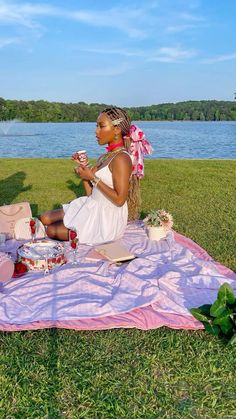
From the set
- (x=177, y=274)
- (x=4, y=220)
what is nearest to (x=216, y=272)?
(x=177, y=274)

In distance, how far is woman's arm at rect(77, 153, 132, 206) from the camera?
4930mm

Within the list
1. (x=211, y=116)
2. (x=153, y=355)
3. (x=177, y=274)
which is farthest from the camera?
(x=211, y=116)

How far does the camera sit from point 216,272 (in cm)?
454

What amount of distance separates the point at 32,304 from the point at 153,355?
112cm

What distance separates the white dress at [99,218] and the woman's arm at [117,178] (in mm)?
136

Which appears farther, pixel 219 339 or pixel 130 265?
pixel 130 265

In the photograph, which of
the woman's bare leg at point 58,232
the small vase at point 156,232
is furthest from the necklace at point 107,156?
the small vase at point 156,232

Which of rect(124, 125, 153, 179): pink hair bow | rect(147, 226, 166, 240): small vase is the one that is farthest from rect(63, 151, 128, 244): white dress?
rect(124, 125, 153, 179): pink hair bow

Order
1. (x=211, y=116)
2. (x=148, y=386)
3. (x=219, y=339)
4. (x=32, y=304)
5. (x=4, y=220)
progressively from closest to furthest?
Result: (x=148, y=386)
(x=219, y=339)
(x=32, y=304)
(x=4, y=220)
(x=211, y=116)

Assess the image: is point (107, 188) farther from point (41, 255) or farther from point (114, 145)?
point (41, 255)

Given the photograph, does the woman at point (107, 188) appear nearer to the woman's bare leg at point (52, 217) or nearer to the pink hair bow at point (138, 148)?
the woman's bare leg at point (52, 217)

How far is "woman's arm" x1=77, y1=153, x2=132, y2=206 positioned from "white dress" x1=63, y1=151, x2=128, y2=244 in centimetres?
14

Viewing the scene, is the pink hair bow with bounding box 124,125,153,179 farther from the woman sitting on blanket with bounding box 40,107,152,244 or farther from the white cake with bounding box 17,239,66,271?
the white cake with bounding box 17,239,66,271

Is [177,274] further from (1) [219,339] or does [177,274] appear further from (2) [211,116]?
(2) [211,116]
